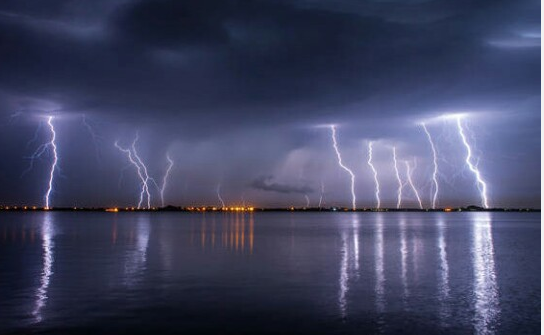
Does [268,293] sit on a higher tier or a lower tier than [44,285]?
lower

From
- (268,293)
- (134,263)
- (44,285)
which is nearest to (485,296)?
(268,293)

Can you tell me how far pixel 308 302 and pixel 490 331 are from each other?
5.00m

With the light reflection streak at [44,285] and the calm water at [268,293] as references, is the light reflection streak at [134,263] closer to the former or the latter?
the calm water at [268,293]

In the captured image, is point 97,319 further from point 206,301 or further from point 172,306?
point 206,301

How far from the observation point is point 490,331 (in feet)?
43.4

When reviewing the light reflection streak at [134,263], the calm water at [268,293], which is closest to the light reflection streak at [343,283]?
the calm water at [268,293]

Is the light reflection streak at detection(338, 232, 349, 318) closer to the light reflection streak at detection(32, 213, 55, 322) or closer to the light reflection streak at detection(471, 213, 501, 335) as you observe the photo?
the light reflection streak at detection(471, 213, 501, 335)

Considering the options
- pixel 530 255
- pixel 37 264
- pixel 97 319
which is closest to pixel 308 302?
pixel 97 319

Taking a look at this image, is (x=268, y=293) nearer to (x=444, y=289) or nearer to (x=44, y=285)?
(x=444, y=289)

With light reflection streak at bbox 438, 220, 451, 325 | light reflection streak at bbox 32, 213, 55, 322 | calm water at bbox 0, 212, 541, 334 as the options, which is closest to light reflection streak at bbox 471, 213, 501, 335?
calm water at bbox 0, 212, 541, 334

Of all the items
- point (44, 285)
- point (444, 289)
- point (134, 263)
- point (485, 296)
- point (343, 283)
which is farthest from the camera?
point (134, 263)

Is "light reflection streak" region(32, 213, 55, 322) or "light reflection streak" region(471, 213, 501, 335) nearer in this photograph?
"light reflection streak" region(471, 213, 501, 335)

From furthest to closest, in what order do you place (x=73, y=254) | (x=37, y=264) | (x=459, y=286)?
(x=73, y=254)
(x=37, y=264)
(x=459, y=286)

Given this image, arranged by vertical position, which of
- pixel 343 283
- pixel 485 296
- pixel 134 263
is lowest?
pixel 485 296
